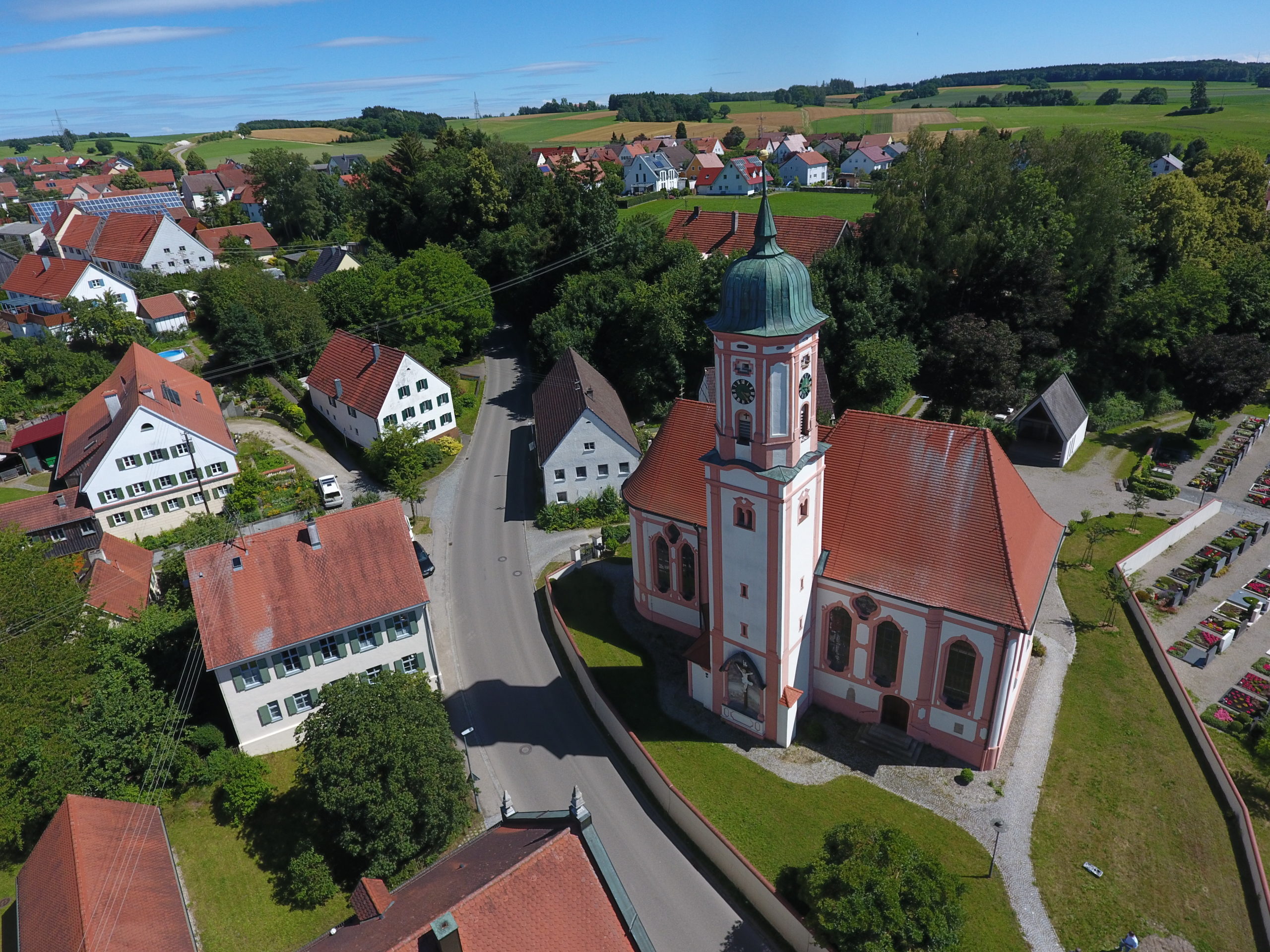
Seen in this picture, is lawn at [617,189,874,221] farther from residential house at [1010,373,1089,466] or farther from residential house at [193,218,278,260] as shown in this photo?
residential house at [193,218,278,260]

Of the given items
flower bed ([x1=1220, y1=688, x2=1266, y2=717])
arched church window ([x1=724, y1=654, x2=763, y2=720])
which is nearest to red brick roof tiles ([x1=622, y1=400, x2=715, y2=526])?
arched church window ([x1=724, y1=654, x2=763, y2=720])

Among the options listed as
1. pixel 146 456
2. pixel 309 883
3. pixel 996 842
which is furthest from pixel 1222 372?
pixel 146 456

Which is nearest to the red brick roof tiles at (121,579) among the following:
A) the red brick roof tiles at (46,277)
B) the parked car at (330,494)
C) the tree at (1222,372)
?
the parked car at (330,494)

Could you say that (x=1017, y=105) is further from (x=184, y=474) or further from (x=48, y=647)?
(x=48, y=647)

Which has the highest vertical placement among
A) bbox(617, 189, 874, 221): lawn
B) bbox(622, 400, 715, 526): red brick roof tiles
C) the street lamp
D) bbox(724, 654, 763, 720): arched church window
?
bbox(617, 189, 874, 221): lawn

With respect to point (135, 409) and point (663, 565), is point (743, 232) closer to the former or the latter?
point (663, 565)
